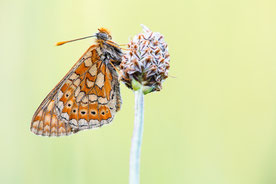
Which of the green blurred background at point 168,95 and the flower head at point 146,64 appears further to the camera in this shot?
the green blurred background at point 168,95

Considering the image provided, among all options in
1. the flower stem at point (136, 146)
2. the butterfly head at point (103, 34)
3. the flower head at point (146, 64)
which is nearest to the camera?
the flower stem at point (136, 146)

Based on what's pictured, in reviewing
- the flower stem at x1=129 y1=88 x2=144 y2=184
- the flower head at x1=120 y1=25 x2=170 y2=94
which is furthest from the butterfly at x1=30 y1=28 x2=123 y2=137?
the flower stem at x1=129 y1=88 x2=144 y2=184

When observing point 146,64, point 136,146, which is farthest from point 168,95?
point 136,146

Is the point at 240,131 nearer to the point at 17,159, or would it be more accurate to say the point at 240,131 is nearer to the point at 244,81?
the point at 244,81

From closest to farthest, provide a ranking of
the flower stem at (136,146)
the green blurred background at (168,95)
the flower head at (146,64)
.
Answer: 1. the flower stem at (136,146)
2. the flower head at (146,64)
3. the green blurred background at (168,95)

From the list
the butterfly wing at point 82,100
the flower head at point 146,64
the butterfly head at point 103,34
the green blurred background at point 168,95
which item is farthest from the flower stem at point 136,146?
the green blurred background at point 168,95

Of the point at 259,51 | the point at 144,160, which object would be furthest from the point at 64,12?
the point at 259,51

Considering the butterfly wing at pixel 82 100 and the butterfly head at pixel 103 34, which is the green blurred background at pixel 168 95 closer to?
the butterfly wing at pixel 82 100
